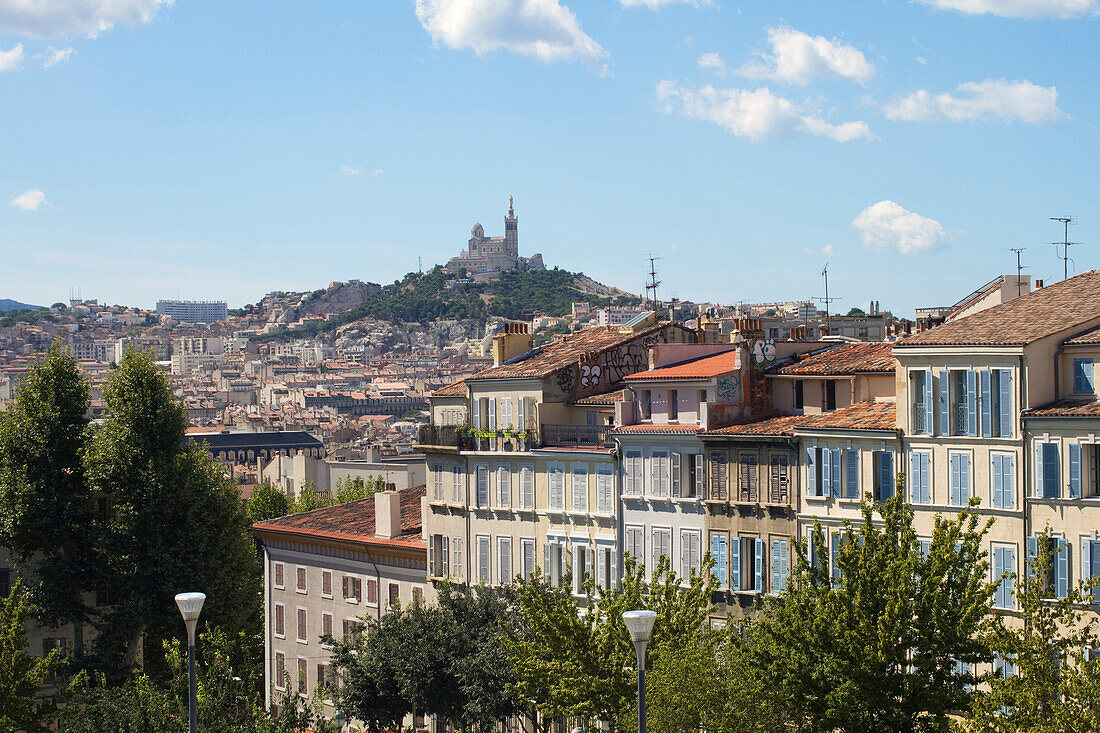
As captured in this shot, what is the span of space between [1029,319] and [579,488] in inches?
717

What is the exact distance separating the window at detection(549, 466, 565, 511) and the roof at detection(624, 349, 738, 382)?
16.6 feet

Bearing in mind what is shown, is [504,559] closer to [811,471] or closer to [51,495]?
[811,471]

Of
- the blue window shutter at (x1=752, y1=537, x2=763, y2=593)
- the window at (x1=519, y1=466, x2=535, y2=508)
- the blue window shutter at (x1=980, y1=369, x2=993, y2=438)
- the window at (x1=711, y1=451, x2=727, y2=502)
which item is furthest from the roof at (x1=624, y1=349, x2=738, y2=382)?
the blue window shutter at (x1=980, y1=369, x2=993, y2=438)

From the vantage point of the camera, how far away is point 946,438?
4394cm

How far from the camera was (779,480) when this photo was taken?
4891cm

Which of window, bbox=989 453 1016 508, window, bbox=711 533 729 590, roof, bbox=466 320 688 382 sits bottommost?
window, bbox=711 533 729 590

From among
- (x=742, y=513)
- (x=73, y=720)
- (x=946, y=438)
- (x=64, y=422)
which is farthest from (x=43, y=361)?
(x=946, y=438)

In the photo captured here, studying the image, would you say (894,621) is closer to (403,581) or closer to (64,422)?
(403,581)

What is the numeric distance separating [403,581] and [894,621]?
35800 mm

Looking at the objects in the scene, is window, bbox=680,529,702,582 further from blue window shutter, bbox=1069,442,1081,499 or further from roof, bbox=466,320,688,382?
blue window shutter, bbox=1069,442,1081,499

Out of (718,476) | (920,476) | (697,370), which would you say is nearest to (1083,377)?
(920,476)

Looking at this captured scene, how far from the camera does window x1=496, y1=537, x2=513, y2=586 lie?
196ft

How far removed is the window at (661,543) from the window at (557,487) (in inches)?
207

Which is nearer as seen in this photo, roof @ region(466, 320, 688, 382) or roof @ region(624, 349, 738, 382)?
roof @ region(624, 349, 738, 382)
